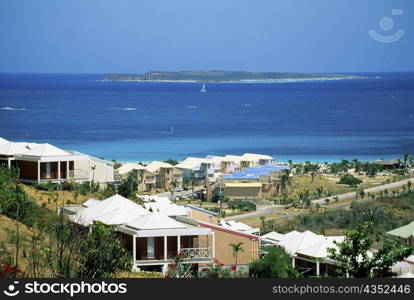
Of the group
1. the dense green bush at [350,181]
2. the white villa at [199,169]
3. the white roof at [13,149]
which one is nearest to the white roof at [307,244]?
the white roof at [13,149]

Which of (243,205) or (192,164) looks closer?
(243,205)

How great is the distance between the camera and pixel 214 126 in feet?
181

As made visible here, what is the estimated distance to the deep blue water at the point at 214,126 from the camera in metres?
40.9

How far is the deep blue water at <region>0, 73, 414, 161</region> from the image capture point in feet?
134

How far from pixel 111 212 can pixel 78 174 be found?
440 cm

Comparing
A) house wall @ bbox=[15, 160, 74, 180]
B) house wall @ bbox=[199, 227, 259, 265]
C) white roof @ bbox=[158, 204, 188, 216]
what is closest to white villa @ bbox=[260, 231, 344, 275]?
house wall @ bbox=[199, 227, 259, 265]

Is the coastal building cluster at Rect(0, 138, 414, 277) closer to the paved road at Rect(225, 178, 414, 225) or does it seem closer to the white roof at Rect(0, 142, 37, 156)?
→ the white roof at Rect(0, 142, 37, 156)

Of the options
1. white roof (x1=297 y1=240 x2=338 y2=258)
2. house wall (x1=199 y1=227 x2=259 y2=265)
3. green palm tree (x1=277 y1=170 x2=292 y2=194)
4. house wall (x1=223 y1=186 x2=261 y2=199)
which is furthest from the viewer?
green palm tree (x1=277 y1=170 x2=292 y2=194)

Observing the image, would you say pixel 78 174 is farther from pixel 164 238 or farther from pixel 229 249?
pixel 164 238

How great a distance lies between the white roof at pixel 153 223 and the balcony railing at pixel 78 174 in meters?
4.87

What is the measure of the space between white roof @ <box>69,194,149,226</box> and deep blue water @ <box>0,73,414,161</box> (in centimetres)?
2365

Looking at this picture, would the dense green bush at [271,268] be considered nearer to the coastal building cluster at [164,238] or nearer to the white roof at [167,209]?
the coastal building cluster at [164,238]

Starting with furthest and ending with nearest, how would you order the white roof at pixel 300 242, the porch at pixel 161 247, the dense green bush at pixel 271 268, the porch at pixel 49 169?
1. the porch at pixel 49 169
2. the white roof at pixel 300 242
3. the porch at pixel 161 247
4. the dense green bush at pixel 271 268

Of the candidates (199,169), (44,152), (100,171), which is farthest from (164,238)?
(199,169)
